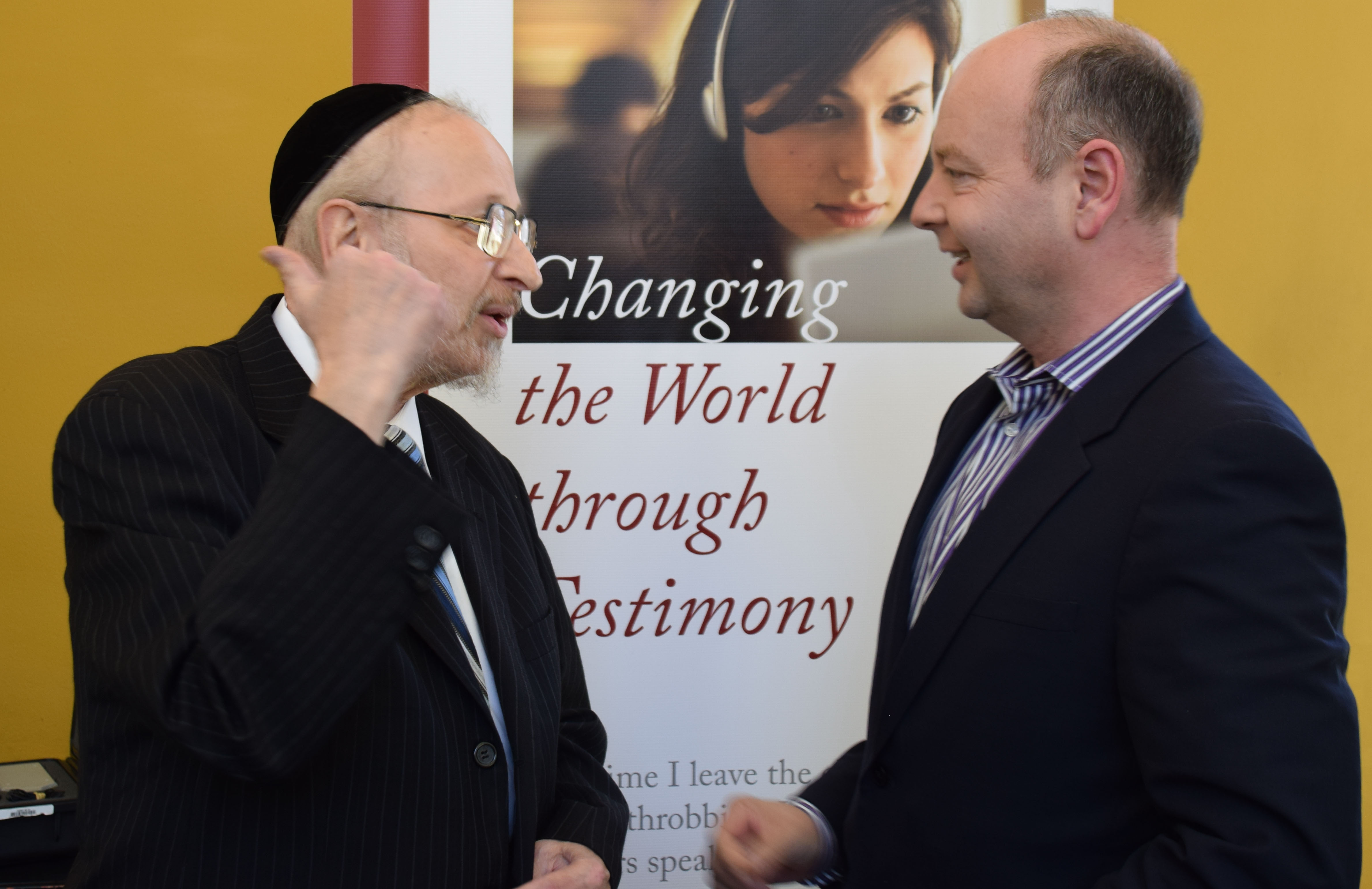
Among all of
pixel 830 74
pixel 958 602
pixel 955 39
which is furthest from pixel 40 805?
pixel 955 39

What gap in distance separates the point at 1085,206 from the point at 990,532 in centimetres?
45

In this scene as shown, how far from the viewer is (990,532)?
128 centimetres

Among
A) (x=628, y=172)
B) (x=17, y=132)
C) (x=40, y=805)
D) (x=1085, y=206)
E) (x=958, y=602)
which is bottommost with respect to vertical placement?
(x=40, y=805)

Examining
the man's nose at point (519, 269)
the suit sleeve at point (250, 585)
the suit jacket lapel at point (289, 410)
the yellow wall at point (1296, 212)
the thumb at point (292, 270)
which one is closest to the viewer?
the suit sleeve at point (250, 585)

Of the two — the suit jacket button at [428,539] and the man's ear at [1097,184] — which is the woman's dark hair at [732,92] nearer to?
the man's ear at [1097,184]

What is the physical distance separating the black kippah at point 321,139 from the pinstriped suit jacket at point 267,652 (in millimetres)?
176

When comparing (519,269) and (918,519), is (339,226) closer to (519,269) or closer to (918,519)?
(519,269)

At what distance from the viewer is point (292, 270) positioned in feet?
3.92

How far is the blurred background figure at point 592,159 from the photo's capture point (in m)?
2.21

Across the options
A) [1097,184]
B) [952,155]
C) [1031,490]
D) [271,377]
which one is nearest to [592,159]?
[952,155]

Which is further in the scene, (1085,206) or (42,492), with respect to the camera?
(42,492)

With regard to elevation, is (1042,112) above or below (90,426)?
above

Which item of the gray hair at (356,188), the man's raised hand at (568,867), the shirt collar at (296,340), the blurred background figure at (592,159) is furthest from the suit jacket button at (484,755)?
the blurred background figure at (592,159)

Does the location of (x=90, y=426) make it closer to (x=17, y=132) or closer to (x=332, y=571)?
(x=332, y=571)
